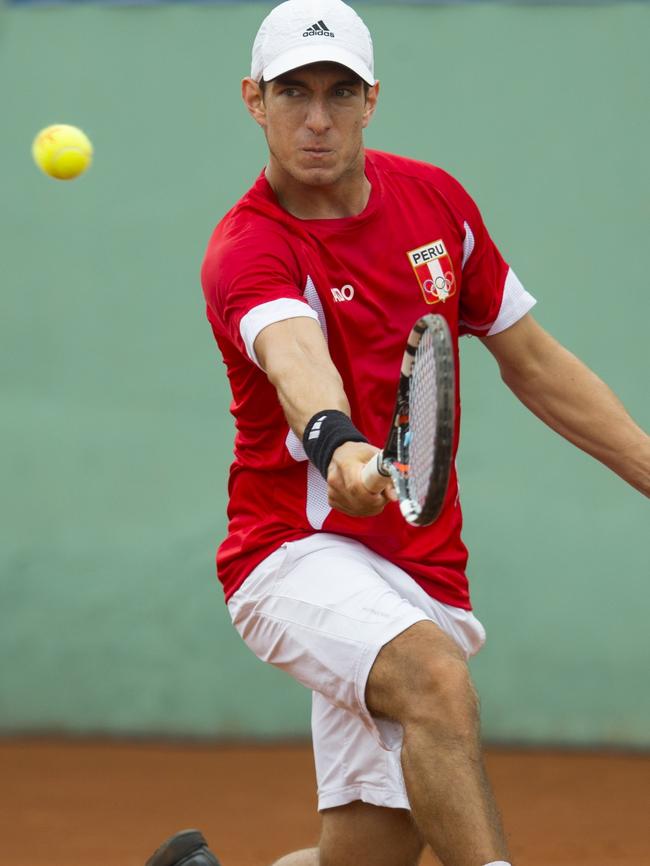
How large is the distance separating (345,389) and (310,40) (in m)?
0.83

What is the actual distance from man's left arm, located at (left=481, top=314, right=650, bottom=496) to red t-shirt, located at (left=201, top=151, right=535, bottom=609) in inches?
11.3

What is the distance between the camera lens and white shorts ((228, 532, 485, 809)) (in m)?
3.49

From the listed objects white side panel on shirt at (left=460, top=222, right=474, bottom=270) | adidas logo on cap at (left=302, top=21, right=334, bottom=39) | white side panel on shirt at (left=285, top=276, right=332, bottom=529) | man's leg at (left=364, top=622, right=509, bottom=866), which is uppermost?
adidas logo on cap at (left=302, top=21, right=334, bottom=39)

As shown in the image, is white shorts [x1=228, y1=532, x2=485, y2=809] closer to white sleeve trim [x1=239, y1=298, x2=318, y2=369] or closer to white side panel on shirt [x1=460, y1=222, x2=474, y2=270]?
white sleeve trim [x1=239, y1=298, x2=318, y2=369]

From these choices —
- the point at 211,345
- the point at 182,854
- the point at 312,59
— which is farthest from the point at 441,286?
the point at 211,345

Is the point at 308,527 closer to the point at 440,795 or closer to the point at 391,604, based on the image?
the point at 391,604

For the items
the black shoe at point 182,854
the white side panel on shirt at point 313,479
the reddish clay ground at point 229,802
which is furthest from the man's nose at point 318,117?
the reddish clay ground at point 229,802

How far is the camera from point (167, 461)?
25.3 feet

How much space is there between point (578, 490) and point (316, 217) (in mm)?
3914

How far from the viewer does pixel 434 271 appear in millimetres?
3967

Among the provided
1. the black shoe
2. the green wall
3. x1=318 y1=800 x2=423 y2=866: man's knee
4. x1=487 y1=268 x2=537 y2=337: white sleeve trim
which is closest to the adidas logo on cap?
x1=487 y1=268 x2=537 y2=337: white sleeve trim

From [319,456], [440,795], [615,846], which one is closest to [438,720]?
[440,795]

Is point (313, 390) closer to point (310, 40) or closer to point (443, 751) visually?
point (443, 751)

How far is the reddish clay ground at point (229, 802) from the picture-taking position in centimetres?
624
